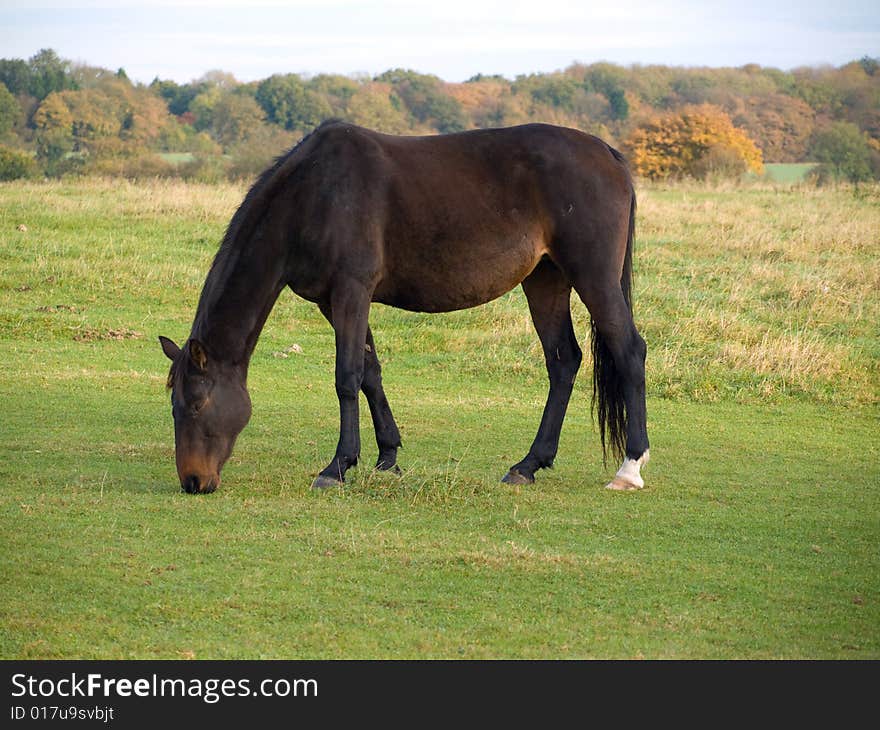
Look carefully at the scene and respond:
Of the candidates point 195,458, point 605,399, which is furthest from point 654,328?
point 195,458

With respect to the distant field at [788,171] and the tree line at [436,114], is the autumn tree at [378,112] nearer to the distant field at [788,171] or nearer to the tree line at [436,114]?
the tree line at [436,114]

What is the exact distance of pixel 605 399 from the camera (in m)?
7.92

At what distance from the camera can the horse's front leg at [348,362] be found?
7.33 meters

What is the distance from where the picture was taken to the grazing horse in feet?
23.8

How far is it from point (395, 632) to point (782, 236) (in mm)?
14556

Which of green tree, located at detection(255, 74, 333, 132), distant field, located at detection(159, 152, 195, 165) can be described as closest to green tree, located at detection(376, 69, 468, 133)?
green tree, located at detection(255, 74, 333, 132)

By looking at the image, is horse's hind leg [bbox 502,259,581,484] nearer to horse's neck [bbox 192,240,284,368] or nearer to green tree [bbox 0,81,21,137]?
horse's neck [bbox 192,240,284,368]

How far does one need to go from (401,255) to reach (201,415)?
1661mm

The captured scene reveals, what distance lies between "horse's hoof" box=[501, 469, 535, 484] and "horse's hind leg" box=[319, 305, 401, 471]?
785 mm

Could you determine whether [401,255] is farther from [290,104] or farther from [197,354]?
[290,104]

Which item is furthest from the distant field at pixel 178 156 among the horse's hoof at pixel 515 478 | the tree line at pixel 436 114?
the horse's hoof at pixel 515 478

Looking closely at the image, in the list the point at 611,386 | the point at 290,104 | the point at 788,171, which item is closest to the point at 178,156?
the point at 290,104

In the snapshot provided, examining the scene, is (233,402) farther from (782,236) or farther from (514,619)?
(782,236)

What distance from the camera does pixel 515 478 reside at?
301 inches
